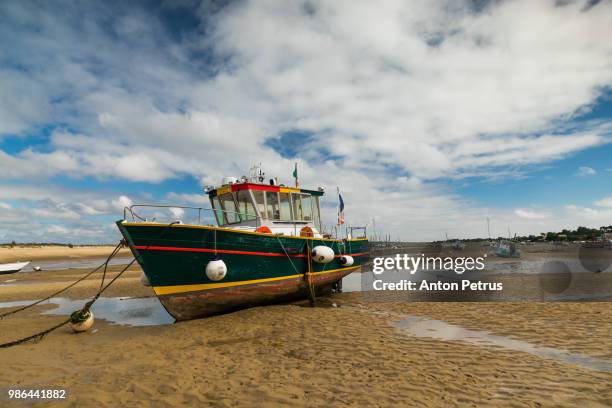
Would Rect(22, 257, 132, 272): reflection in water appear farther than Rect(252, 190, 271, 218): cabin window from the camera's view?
Yes

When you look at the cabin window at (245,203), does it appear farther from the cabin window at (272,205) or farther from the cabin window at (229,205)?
the cabin window at (272,205)

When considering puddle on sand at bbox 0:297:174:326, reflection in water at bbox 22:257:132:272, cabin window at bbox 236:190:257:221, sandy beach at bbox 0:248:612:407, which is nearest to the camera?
sandy beach at bbox 0:248:612:407

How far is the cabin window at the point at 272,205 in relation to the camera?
1275 cm

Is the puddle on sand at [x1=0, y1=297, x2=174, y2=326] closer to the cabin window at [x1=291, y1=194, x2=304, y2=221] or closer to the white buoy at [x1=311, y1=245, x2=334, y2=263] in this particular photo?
the white buoy at [x1=311, y1=245, x2=334, y2=263]

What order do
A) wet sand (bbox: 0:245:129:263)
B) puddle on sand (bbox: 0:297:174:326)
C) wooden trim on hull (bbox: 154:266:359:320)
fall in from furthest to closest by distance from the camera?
1. wet sand (bbox: 0:245:129:263)
2. puddle on sand (bbox: 0:297:174:326)
3. wooden trim on hull (bbox: 154:266:359:320)

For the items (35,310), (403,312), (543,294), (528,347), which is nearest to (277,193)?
(403,312)

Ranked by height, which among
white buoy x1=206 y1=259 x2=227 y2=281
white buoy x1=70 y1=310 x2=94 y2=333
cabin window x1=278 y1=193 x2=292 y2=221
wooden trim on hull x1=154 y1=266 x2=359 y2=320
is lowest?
white buoy x1=70 y1=310 x2=94 y2=333

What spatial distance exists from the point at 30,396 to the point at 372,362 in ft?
17.3

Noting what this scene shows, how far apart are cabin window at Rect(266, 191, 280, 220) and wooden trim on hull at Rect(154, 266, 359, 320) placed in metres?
2.61

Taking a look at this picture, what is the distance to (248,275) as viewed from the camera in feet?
32.9

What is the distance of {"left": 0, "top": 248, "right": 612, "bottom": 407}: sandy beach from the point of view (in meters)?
4.40

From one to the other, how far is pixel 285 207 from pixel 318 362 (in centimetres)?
825

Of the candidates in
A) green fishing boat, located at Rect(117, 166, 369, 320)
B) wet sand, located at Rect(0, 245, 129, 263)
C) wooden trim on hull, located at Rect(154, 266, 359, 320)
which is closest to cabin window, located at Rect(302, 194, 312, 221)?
green fishing boat, located at Rect(117, 166, 369, 320)

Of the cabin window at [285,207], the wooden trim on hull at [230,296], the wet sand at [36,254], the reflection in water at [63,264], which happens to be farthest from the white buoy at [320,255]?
the wet sand at [36,254]
